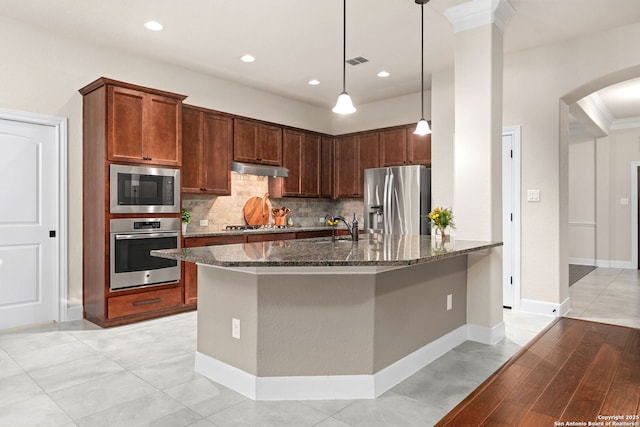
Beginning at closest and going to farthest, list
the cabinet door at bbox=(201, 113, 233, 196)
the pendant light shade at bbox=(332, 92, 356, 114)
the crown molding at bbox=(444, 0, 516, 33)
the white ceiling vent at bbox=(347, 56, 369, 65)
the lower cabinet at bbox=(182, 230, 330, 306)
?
the pendant light shade at bbox=(332, 92, 356, 114), the crown molding at bbox=(444, 0, 516, 33), the lower cabinet at bbox=(182, 230, 330, 306), the white ceiling vent at bbox=(347, 56, 369, 65), the cabinet door at bbox=(201, 113, 233, 196)

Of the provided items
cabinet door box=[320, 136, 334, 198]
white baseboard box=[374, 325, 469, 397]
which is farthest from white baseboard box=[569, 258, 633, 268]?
white baseboard box=[374, 325, 469, 397]

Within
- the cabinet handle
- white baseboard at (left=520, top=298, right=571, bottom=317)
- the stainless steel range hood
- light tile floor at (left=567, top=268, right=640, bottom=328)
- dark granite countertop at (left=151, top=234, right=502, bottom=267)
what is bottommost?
light tile floor at (left=567, top=268, right=640, bottom=328)

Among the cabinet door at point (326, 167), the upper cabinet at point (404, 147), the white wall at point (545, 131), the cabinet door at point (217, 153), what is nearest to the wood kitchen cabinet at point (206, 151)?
the cabinet door at point (217, 153)

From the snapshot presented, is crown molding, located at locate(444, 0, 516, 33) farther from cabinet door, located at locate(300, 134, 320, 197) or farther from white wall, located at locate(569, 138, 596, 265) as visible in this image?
white wall, located at locate(569, 138, 596, 265)

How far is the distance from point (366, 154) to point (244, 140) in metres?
1.93

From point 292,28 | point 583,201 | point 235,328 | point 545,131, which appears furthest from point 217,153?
point 583,201

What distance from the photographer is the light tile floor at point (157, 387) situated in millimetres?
2246

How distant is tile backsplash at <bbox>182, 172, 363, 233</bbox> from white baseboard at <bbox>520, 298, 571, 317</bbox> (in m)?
2.99

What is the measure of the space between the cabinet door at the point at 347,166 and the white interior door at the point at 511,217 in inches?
94.6

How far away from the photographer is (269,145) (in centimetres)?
594

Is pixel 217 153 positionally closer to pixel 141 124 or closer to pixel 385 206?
pixel 141 124

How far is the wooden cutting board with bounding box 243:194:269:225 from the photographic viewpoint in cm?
597

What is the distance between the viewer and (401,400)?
2447 millimetres

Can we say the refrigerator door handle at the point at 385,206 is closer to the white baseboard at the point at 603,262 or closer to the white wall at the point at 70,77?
the white wall at the point at 70,77
